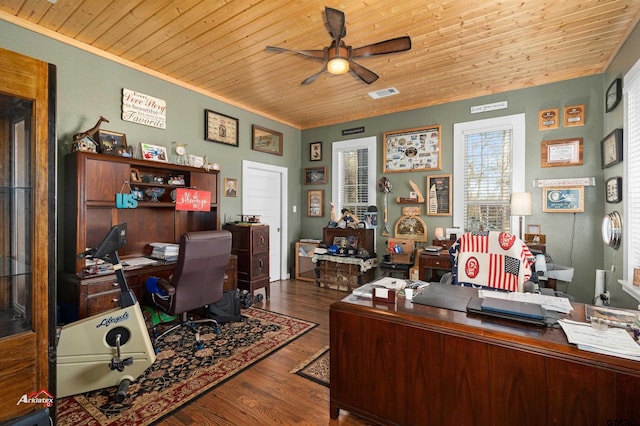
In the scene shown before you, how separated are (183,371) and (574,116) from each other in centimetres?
502

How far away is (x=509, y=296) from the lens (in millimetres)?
1779

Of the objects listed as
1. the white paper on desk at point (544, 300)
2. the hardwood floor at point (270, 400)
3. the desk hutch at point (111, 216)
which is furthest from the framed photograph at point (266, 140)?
the white paper on desk at point (544, 300)

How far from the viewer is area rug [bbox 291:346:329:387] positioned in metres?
2.29

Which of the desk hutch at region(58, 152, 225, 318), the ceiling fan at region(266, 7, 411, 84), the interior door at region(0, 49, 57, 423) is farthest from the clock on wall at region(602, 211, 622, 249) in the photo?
the interior door at region(0, 49, 57, 423)

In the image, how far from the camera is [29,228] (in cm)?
131

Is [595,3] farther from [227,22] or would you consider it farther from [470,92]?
[227,22]

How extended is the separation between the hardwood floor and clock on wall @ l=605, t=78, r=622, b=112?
12.3 ft

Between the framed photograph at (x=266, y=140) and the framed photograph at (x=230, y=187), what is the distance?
73 cm

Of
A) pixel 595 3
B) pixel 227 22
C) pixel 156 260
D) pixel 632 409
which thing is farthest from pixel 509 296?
pixel 156 260

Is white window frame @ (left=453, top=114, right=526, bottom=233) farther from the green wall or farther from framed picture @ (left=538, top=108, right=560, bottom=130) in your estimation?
framed picture @ (left=538, top=108, right=560, bottom=130)

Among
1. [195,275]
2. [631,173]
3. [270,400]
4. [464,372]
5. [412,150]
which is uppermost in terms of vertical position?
[412,150]

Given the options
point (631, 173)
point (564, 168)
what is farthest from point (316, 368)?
point (564, 168)

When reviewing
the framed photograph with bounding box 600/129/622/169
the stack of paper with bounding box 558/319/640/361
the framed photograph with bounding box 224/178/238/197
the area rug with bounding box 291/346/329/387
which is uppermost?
the framed photograph with bounding box 600/129/622/169

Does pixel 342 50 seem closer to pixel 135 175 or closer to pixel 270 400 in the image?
pixel 135 175
